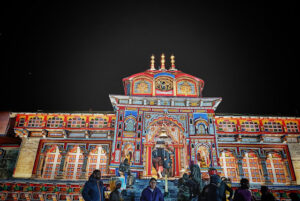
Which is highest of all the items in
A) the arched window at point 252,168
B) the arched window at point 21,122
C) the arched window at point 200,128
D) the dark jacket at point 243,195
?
the arched window at point 21,122

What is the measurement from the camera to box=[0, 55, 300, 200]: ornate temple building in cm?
1756

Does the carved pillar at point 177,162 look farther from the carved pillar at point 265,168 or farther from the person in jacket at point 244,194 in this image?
the person in jacket at point 244,194

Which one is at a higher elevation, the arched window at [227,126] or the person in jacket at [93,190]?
the arched window at [227,126]

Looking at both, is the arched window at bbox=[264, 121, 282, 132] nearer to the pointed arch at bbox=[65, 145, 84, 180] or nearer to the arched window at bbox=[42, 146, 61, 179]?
the pointed arch at bbox=[65, 145, 84, 180]

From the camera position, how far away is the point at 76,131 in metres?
20.4

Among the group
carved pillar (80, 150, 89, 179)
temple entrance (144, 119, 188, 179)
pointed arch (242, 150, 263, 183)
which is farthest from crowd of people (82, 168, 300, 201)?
pointed arch (242, 150, 263, 183)

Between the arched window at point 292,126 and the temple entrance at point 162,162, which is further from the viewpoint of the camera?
the arched window at point 292,126

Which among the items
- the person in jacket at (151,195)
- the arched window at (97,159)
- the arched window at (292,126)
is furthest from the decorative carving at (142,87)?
the arched window at (292,126)

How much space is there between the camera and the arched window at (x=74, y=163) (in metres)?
19.4

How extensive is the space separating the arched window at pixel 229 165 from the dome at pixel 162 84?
21.3 feet

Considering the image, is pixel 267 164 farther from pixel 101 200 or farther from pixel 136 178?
pixel 101 200

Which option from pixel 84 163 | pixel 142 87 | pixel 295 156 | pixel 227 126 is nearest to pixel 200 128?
pixel 227 126

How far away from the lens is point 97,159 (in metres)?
20.0

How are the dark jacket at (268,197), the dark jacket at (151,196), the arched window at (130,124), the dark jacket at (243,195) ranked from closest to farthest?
the dark jacket at (243,195), the dark jacket at (151,196), the dark jacket at (268,197), the arched window at (130,124)
